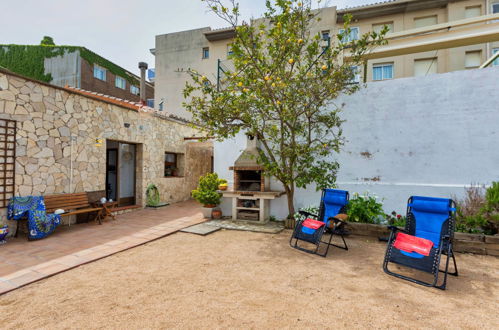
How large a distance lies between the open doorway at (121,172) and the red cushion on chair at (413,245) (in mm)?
7746

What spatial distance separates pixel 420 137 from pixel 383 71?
10.4m

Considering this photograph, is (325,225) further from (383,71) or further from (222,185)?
(383,71)

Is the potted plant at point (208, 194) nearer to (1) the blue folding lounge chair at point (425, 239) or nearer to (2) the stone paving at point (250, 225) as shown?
(2) the stone paving at point (250, 225)

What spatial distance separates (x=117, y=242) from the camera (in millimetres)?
4738

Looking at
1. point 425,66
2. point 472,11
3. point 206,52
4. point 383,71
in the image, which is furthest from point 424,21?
point 206,52

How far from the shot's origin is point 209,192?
688 cm

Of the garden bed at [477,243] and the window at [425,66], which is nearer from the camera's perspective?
the garden bed at [477,243]

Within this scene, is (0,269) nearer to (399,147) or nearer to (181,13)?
(181,13)

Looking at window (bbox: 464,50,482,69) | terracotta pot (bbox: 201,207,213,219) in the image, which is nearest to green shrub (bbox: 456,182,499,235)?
terracotta pot (bbox: 201,207,213,219)

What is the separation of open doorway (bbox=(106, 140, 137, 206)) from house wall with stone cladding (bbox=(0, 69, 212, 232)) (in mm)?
229

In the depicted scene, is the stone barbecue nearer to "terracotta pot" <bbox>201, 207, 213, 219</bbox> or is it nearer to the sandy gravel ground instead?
"terracotta pot" <bbox>201, 207, 213, 219</bbox>

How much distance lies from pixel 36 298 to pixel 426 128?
7.50 meters

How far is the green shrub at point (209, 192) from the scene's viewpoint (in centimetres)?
687

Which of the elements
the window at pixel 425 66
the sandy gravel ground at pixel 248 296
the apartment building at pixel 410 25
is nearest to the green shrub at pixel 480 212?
Answer: the sandy gravel ground at pixel 248 296
